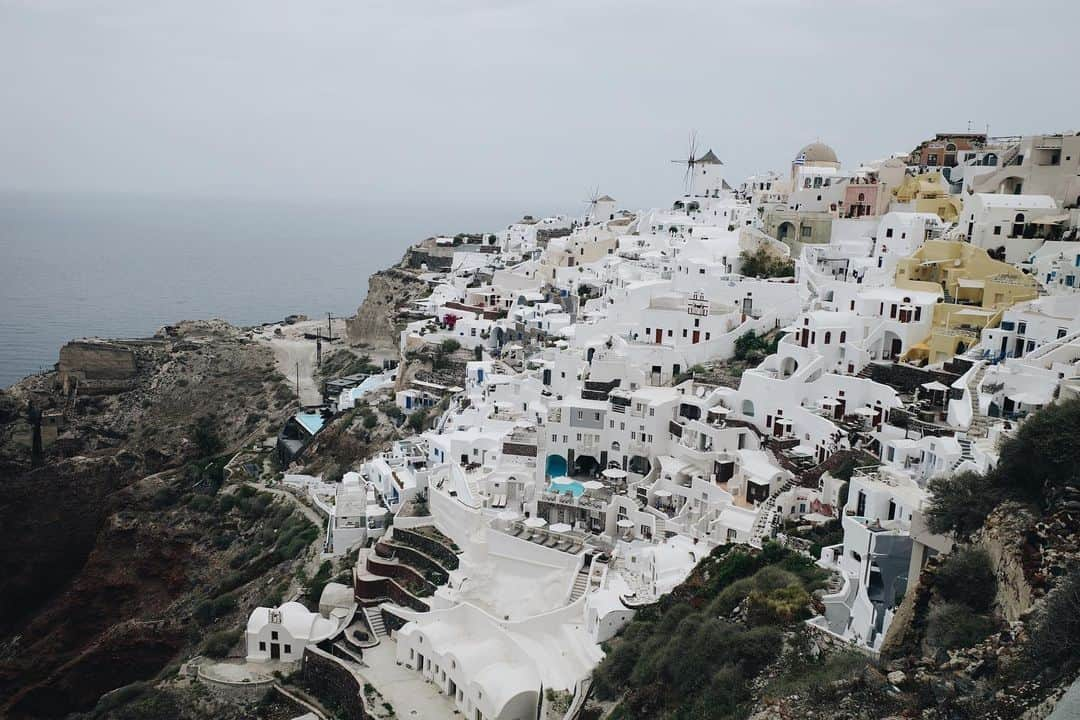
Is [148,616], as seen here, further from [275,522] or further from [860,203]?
[860,203]

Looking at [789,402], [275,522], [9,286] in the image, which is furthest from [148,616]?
[9,286]

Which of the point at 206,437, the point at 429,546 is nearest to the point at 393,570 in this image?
the point at 429,546

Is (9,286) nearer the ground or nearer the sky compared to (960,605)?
nearer the ground

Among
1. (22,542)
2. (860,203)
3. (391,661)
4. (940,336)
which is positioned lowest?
(22,542)

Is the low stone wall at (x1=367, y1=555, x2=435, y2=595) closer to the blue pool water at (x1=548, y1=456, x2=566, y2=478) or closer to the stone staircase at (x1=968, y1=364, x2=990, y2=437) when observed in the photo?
the blue pool water at (x1=548, y1=456, x2=566, y2=478)

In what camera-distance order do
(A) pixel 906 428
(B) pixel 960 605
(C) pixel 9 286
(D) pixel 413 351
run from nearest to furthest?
1. (B) pixel 960 605
2. (A) pixel 906 428
3. (D) pixel 413 351
4. (C) pixel 9 286

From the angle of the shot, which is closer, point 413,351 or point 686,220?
point 413,351

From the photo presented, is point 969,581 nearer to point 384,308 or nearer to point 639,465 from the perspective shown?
point 639,465
